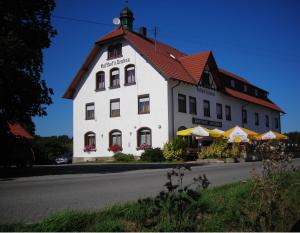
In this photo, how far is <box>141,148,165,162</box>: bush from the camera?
28.2m

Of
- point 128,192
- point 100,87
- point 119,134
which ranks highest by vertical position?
point 100,87

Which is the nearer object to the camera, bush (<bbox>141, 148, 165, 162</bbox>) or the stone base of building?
bush (<bbox>141, 148, 165, 162</bbox>)

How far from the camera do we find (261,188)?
5.87 m

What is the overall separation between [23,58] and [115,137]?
17.4m

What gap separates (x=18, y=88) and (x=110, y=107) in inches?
668

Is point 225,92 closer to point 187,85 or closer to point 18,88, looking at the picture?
point 187,85

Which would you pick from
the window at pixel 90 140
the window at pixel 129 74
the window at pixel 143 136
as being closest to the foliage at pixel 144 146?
the window at pixel 143 136

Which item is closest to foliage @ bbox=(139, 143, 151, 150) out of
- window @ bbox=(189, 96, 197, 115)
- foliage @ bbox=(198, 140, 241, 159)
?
foliage @ bbox=(198, 140, 241, 159)

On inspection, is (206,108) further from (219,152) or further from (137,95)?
(219,152)

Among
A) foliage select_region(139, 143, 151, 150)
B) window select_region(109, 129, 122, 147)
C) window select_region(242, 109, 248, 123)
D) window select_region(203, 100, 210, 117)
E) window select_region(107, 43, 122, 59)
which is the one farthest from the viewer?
window select_region(242, 109, 248, 123)

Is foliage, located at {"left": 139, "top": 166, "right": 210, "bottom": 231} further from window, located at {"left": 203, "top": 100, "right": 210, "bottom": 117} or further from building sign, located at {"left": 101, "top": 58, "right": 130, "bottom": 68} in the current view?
window, located at {"left": 203, "top": 100, "right": 210, "bottom": 117}

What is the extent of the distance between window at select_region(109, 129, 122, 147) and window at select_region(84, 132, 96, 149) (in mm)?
2097

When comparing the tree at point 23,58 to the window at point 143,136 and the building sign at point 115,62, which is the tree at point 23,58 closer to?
the window at point 143,136

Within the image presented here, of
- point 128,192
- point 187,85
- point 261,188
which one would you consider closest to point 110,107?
point 187,85
